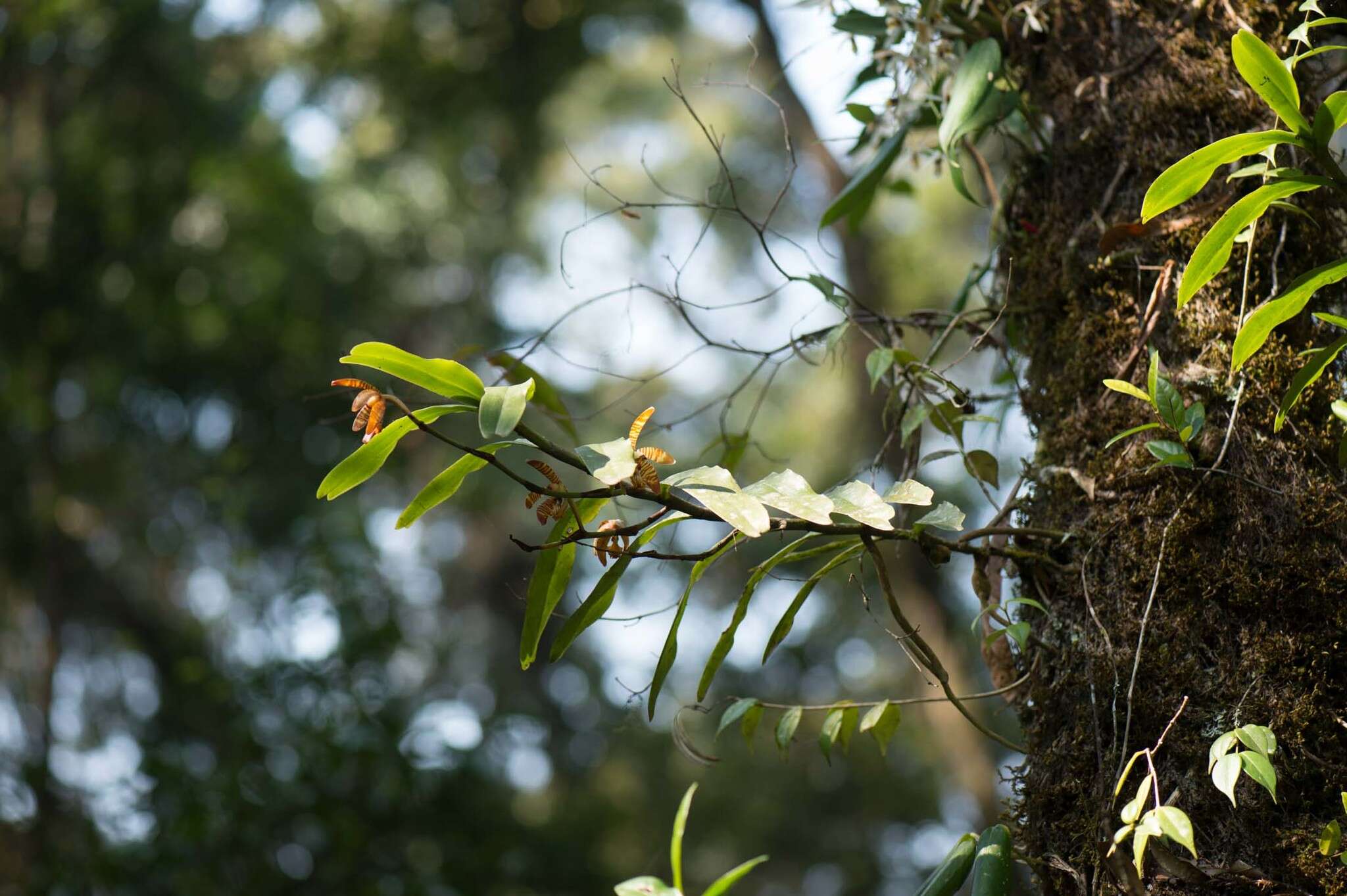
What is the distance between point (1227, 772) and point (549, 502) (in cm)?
48

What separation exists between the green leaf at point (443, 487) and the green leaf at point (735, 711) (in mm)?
404

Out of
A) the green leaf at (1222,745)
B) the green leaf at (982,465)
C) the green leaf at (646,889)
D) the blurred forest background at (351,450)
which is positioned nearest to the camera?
the green leaf at (646,889)

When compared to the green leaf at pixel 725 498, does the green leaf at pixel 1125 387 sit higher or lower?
higher

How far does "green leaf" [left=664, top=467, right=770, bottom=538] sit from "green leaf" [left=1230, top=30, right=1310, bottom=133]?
407 millimetres

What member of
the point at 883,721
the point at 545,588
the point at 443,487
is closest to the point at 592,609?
the point at 545,588

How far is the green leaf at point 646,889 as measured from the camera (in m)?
0.59

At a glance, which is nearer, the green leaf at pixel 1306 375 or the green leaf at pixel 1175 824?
the green leaf at pixel 1175 824

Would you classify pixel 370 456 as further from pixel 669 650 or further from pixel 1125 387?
pixel 1125 387

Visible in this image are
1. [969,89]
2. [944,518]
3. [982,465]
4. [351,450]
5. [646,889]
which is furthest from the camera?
[351,450]

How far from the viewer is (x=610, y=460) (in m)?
0.65

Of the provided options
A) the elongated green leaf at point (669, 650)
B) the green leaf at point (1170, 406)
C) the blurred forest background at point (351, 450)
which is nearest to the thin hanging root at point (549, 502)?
the elongated green leaf at point (669, 650)

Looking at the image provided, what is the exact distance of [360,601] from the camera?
3.75 metres

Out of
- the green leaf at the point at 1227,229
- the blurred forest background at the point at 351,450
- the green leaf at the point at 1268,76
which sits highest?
the green leaf at the point at 1268,76

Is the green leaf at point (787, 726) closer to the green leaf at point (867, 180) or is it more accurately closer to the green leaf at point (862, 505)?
the green leaf at point (862, 505)
